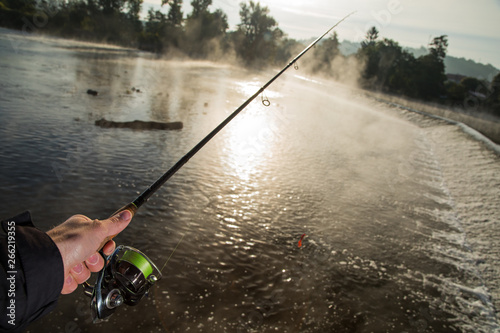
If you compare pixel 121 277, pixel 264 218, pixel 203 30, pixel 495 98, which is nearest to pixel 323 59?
Result: pixel 495 98

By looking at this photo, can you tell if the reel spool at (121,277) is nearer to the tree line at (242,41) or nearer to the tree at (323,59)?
the tree line at (242,41)

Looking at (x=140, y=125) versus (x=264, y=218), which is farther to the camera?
(x=140, y=125)

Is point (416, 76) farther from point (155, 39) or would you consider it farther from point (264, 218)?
point (155, 39)

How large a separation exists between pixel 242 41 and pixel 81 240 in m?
93.6

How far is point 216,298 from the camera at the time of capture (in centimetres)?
411

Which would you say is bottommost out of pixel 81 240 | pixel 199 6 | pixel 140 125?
pixel 140 125

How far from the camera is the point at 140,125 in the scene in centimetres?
1048

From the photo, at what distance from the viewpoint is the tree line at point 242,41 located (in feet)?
162

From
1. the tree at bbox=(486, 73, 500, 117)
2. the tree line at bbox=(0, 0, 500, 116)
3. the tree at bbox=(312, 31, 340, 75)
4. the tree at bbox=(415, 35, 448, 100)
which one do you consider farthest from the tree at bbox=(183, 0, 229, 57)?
the tree at bbox=(486, 73, 500, 117)

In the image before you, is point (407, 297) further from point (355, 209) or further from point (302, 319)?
point (355, 209)

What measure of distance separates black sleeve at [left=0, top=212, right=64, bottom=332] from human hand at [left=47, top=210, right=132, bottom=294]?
0.22 m

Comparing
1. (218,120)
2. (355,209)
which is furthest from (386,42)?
(355,209)

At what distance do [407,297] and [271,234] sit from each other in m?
2.38

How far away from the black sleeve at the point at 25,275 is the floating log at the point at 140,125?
30.0 feet
